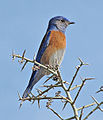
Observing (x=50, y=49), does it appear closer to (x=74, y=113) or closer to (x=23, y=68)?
(x=23, y=68)

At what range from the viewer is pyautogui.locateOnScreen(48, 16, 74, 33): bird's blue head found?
9.02 meters

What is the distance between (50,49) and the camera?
816 centimetres

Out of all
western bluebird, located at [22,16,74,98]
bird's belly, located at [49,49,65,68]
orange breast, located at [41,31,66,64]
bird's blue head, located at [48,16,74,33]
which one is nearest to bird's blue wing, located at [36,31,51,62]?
western bluebird, located at [22,16,74,98]

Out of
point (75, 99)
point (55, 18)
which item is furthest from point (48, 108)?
point (55, 18)

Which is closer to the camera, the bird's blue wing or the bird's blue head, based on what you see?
the bird's blue wing

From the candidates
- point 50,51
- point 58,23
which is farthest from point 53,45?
point 58,23

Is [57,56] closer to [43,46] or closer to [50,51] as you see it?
[50,51]

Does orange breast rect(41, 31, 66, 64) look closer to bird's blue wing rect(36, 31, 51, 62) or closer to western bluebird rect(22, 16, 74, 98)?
western bluebird rect(22, 16, 74, 98)

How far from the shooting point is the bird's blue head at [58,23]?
902 centimetres

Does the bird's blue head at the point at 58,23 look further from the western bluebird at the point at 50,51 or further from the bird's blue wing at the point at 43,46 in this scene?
the bird's blue wing at the point at 43,46

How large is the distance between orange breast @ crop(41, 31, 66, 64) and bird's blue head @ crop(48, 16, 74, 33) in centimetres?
44

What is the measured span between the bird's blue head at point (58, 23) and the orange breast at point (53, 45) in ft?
1.45

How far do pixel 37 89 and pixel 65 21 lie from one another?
19.1ft

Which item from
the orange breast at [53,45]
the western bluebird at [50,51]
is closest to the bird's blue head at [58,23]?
the western bluebird at [50,51]
